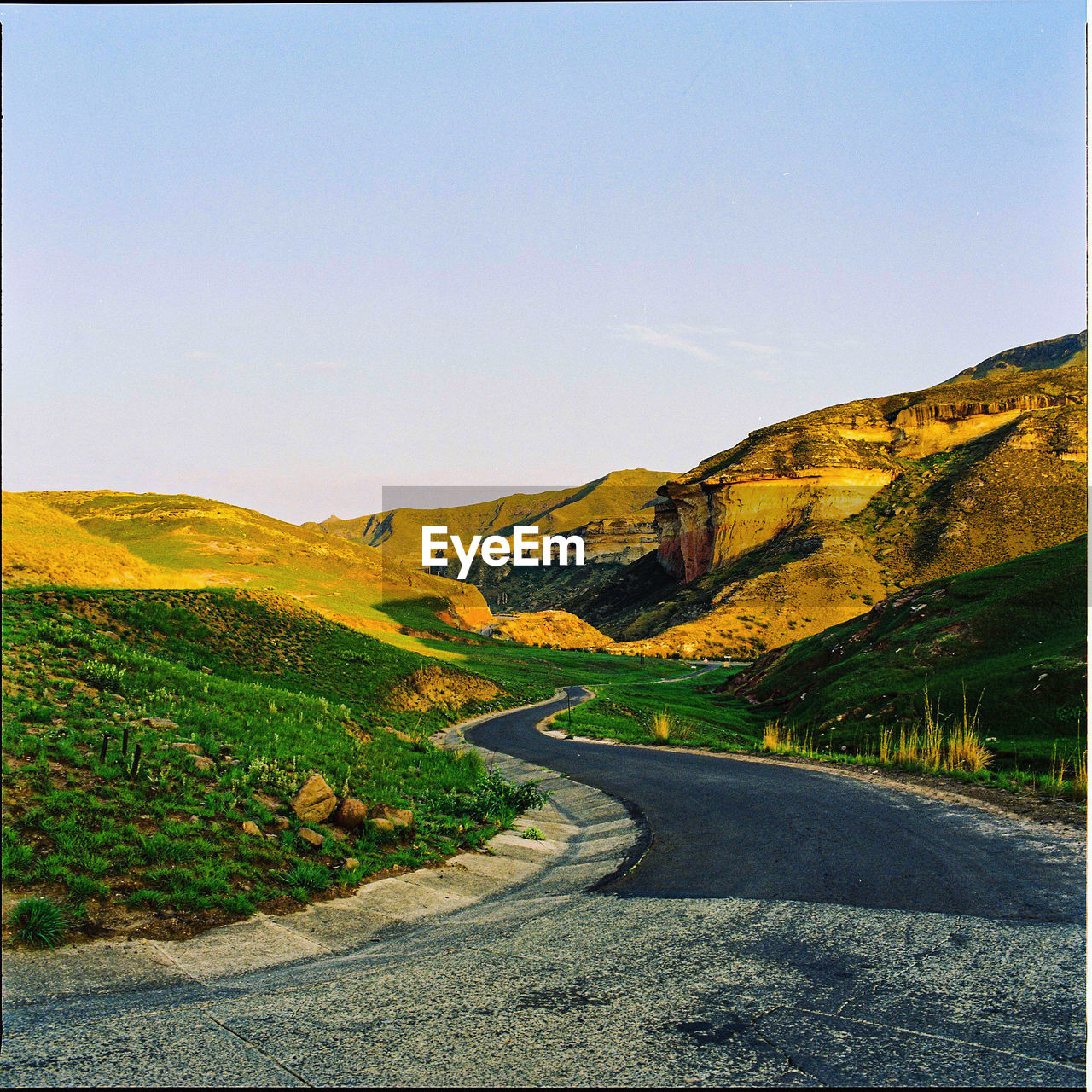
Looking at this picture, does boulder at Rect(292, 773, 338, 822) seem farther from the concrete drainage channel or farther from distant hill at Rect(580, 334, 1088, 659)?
distant hill at Rect(580, 334, 1088, 659)

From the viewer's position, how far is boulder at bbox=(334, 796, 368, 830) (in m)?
10.9

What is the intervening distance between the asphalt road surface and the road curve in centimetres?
6

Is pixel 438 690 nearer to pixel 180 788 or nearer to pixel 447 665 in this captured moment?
pixel 447 665

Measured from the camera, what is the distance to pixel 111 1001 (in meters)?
5.57

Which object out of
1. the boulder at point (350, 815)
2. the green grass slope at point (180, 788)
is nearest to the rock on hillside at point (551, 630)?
the green grass slope at point (180, 788)

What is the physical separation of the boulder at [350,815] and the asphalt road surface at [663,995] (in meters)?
2.41

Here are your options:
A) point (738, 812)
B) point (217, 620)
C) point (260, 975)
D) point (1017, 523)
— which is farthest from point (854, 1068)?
point (1017, 523)

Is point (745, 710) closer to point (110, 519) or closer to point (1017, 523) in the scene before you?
point (1017, 523)

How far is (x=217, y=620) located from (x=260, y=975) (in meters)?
36.0

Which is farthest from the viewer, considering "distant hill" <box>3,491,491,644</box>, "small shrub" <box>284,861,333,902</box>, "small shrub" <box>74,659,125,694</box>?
"distant hill" <box>3,491,491,644</box>

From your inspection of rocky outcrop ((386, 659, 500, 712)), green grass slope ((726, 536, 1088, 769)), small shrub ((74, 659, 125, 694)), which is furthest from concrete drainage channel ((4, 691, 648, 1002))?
rocky outcrop ((386, 659, 500, 712))

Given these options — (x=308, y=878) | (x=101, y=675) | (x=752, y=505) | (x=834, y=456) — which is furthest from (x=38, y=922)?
(x=834, y=456)

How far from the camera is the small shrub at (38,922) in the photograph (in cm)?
636

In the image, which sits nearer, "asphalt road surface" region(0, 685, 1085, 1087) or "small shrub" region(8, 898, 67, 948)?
"asphalt road surface" region(0, 685, 1085, 1087)
